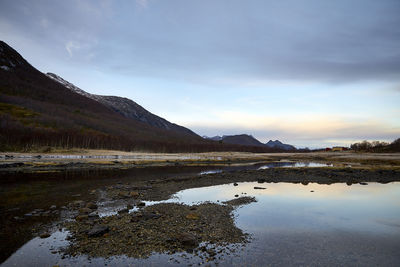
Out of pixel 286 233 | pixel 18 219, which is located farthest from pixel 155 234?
pixel 18 219

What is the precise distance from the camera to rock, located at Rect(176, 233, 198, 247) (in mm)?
11281

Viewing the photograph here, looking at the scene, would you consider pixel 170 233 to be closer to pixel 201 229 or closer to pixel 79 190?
pixel 201 229

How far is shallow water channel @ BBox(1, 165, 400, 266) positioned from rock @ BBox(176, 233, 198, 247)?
105 cm

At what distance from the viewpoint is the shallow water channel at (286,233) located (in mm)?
9945

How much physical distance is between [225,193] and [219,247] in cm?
1415

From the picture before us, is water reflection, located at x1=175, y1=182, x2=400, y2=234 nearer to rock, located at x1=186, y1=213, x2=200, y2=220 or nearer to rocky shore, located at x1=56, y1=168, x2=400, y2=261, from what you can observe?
rocky shore, located at x1=56, y1=168, x2=400, y2=261

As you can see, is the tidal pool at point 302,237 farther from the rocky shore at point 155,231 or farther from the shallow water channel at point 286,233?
the rocky shore at point 155,231

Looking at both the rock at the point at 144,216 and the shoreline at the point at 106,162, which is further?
the shoreline at the point at 106,162

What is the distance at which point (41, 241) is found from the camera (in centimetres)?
1159

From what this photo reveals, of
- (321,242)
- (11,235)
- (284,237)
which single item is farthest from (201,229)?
(11,235)

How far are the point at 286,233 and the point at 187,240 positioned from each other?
593 cm


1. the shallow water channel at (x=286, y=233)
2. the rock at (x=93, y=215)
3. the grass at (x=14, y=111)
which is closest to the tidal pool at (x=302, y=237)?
the shallow water channel at (x=286, y=233)

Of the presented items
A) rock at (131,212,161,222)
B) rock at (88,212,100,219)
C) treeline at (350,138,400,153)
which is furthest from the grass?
treeline at (350,138,400,153)

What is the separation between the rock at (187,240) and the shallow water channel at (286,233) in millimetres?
1047
